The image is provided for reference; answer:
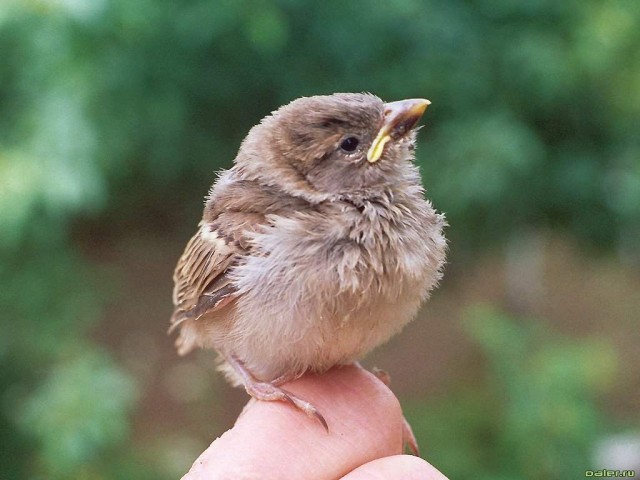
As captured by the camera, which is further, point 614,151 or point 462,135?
point 614,151

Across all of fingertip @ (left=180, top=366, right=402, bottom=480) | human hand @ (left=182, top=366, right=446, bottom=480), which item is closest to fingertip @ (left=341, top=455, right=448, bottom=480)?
human hand @ (left=182, top=366, right=446, bottom=480)

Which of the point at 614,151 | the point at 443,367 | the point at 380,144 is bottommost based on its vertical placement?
the point at 443,367

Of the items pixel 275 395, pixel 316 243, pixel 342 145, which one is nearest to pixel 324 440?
pixel 275 395

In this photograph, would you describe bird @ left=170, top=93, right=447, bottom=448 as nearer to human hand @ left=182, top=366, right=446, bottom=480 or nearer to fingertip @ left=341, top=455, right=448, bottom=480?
human hand @ left=182, top=366, right=446, bottom=480

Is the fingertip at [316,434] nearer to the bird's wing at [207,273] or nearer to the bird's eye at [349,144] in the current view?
the bird's wing at [207,273]

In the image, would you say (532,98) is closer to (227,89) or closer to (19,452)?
(227,89)

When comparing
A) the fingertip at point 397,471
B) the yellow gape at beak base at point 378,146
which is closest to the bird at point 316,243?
the yellow gape at beak base at point 378,146

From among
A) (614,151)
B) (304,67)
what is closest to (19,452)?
(304,67)
